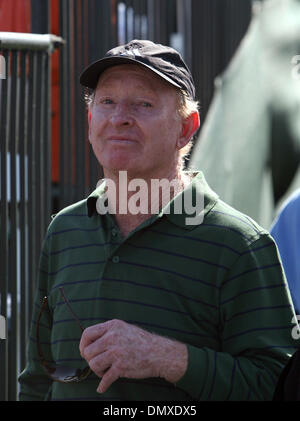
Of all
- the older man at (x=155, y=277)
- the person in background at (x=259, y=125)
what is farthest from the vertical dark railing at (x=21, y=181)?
the person in background at (x=259, y=125)

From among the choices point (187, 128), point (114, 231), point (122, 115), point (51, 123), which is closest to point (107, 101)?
point (122, 115)

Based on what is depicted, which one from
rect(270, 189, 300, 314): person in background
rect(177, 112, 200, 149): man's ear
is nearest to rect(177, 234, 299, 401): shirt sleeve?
rect(177, 112, 200, 149): man's ear

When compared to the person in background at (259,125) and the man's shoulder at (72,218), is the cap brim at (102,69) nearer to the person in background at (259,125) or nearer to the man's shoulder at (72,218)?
the man's shoulder at (72,218)

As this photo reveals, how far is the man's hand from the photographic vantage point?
1780 mm

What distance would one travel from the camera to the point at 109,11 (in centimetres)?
403

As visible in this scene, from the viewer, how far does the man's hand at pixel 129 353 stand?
178 centimetres

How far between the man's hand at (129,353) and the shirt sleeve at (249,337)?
4 cm

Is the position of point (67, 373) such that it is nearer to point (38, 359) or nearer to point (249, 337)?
point (38, 359)

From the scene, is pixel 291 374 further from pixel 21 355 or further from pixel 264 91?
pixel 264 91

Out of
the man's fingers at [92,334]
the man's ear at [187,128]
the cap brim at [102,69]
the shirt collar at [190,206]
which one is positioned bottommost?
the man's fingers at [92,334]

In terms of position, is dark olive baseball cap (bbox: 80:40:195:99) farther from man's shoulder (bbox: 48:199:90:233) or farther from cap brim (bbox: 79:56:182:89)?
man's shoulder (bbox: 48:199:90:233)

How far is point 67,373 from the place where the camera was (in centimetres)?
201

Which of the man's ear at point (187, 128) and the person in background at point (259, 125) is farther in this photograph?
the person in background at point (259, 125)
